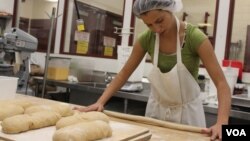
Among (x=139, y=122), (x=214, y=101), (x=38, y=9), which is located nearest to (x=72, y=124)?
(x=139, y=122)

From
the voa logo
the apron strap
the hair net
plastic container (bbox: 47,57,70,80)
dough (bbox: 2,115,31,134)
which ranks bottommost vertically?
dough (bbox: 2,115,31,134)

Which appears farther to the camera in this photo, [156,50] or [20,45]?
[20,45]

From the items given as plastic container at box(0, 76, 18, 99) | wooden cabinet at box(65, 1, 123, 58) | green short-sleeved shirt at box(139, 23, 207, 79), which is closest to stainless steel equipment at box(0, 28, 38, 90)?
plastic container at box(0, 76, 18, 99)

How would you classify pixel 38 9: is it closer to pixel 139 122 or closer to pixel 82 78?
pixel 82 78

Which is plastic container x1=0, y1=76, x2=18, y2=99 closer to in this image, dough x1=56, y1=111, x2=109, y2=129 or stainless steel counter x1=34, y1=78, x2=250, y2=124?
dough x1=56, y1=111, x2=109, y2=129

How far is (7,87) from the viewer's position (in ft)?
5.36

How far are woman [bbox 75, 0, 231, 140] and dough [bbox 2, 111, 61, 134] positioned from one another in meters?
0.38

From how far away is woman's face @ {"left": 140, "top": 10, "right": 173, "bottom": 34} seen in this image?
152cm

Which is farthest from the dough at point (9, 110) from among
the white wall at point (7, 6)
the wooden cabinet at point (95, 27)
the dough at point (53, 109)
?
the white wall at point (7, 6)

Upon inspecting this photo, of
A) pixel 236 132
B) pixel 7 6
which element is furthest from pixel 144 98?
pixel 7 6

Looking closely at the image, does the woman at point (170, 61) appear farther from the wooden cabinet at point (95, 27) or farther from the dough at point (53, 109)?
Result: the wooden cabinet at point (95, 27)

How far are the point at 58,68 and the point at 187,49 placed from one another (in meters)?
1.90

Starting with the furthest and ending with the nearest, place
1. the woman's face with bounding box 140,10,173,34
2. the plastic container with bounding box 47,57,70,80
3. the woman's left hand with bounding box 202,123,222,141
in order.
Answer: the plastic container with bounding box 47,57,70,80
the woman's face with bounding box 140,10,173,34
the woman's left hand with bounding box 202,123,222,141

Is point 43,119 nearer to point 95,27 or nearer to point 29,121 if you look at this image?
point 29,121
